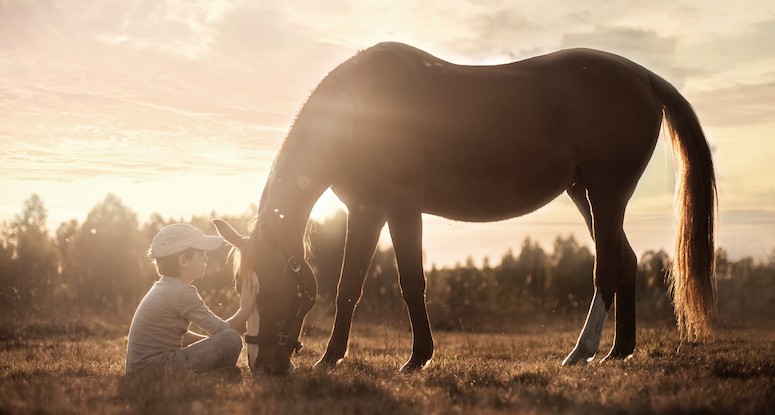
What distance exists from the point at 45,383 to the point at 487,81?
16.2 feet

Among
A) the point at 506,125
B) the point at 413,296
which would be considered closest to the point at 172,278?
the point at 413,296

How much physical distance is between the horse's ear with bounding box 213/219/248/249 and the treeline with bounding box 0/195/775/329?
785 centimetres

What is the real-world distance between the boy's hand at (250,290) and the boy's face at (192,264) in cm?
55

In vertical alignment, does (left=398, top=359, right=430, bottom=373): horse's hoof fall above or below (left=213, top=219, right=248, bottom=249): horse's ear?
below

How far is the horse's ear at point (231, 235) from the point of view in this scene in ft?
18.2

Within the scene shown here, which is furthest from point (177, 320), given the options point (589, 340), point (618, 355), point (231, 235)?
point (618, 355)

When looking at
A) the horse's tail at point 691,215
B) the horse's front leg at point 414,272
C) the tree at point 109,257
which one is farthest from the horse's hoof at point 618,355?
the tree at point 109,257

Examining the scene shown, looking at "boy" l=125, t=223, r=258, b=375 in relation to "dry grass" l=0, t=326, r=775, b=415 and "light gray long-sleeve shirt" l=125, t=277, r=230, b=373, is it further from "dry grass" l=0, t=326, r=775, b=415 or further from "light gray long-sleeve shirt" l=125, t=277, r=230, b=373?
"dry grass" l=0, t=326, r=775, b=415

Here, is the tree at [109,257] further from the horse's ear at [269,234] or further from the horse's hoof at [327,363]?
the horse's ear at [269,234]

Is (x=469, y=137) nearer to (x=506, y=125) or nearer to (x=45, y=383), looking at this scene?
(x=506, y=125)

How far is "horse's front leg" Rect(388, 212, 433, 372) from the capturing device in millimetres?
6266

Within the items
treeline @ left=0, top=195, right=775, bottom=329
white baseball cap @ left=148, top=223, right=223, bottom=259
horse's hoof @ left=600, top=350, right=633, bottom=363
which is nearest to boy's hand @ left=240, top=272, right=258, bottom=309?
white baseball cap @ left=148, top=223, right=223, bottom=259

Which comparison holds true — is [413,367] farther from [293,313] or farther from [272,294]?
[272,294]

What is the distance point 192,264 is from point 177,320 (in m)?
0.47
